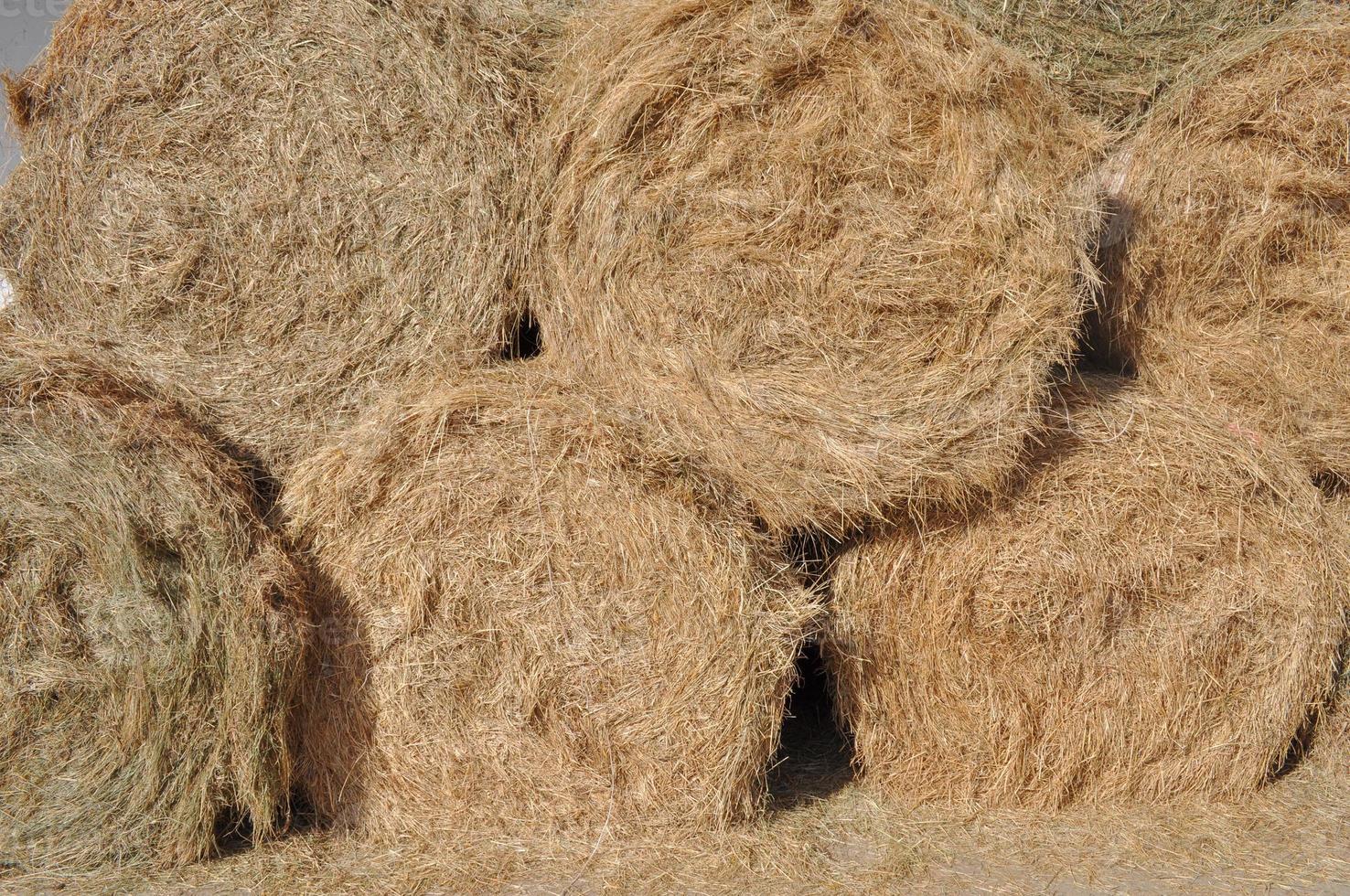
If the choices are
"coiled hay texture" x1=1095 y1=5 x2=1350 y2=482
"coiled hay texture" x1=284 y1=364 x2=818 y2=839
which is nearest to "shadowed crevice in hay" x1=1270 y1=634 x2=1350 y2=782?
"coiled hay texture" x1=1095 y1=5 x2=1350 y2=482

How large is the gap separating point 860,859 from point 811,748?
2.51ft

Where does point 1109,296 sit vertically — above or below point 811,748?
above

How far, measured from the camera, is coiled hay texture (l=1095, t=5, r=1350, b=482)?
324cm

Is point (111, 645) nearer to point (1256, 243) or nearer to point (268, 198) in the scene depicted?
point (268, 198)

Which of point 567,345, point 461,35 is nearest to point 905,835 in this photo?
point 567,345

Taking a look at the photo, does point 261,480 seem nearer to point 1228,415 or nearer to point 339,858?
point 339,858

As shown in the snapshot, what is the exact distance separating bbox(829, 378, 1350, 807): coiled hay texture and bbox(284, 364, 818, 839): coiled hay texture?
0.40 m

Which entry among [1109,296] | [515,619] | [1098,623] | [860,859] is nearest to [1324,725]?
[1098,623]

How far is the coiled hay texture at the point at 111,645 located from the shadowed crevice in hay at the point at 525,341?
0.98 metres

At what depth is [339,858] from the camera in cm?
279

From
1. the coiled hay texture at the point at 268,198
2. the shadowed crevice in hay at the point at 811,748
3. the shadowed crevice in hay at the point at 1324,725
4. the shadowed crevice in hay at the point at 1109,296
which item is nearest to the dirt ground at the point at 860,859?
the shadowed crevice in hay at the point at 811,748

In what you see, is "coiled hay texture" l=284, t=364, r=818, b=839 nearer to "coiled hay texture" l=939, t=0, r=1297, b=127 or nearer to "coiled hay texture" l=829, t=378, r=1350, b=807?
"coiled hay texture" l=829, t=378, r=1350, b=807

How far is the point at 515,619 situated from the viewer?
2918 millimetres

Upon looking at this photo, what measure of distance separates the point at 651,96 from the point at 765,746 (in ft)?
5.60
